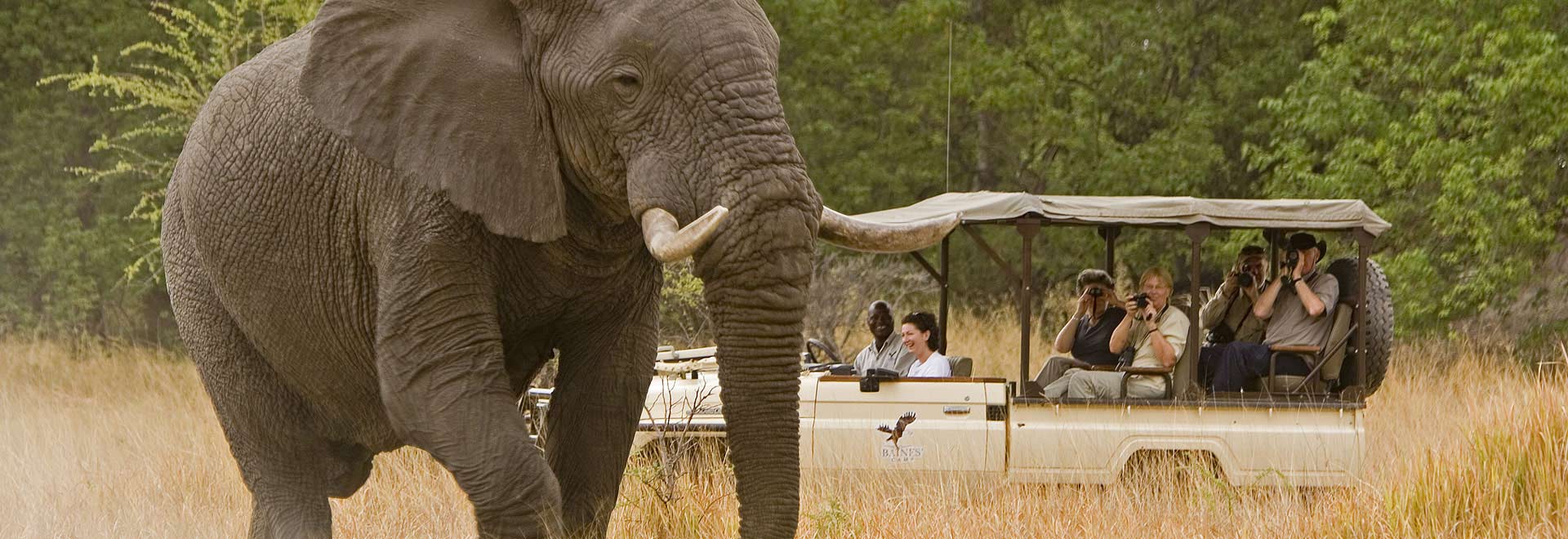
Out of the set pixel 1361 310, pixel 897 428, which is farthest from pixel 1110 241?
pixel 897 428

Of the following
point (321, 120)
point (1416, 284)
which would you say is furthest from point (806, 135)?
point (321, 120)

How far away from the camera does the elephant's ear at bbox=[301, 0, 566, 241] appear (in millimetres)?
4582

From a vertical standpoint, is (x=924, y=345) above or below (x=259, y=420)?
above

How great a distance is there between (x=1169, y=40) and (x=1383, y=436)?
12.7 m

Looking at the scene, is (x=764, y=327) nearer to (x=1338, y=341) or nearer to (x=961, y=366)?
(x=961, y=366)

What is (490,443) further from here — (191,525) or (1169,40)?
(1169,40)

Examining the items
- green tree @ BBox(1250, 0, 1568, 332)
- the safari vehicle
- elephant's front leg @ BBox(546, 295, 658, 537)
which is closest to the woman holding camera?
the safari vehicle

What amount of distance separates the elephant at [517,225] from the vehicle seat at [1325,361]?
204 inches

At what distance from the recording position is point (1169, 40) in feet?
74.0

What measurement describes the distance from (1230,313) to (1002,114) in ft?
48.8

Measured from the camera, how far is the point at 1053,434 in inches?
370

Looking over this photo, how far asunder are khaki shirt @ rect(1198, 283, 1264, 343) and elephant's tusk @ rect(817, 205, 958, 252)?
5764 millimetres

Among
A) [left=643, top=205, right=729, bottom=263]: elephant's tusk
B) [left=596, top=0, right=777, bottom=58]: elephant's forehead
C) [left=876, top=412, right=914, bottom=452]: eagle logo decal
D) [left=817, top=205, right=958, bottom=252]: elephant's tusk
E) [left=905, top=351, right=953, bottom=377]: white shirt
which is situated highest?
[left=596, top=0, right=777, bottom=58]: elephant's forehead

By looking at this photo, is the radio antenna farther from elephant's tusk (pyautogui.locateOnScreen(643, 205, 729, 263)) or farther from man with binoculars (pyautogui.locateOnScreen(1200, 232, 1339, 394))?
elephant's tusk (pyautogui.locateOnScreen(643, 205, 729, 263))
